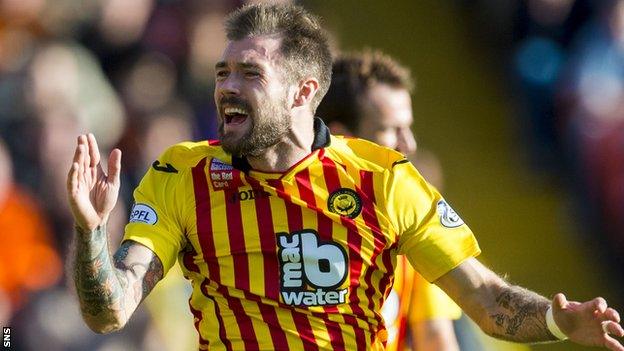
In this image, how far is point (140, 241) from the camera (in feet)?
13.8

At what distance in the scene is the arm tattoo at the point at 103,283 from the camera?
3824mm

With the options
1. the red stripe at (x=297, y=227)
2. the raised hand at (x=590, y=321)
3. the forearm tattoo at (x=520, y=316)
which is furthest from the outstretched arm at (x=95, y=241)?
the raised hand at (x=590, y=321)

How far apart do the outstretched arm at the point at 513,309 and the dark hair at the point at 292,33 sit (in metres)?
0.87

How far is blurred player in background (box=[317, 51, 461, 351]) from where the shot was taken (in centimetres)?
530

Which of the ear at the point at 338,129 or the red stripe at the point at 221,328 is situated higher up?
the ear at the point at 338,129

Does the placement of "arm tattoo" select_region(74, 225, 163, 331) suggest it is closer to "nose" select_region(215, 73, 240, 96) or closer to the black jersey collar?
the black jersey collar

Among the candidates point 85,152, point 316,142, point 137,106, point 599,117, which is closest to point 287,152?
point 316,142

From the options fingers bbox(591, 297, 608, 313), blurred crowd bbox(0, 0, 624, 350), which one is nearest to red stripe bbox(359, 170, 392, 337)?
fingers bbox(591, 297, 608, 313)

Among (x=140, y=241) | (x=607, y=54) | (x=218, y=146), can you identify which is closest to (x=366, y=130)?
(x=218, y=146)

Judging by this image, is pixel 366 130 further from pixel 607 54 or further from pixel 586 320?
pixel 607 54

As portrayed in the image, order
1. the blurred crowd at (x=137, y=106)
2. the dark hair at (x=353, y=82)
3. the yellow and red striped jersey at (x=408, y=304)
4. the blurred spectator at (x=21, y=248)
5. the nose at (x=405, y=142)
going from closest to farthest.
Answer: the yellow and red striped jersey at (x=408, y=304) < the nose at (x=405, y=142) < the dark hair at (x=353, y=82) < the blurred spectator at (x=21, y=248) < the blurred crowd at (x=137, y=106)

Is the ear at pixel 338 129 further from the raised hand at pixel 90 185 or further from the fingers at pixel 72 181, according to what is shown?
the fingers at pixel 72 181

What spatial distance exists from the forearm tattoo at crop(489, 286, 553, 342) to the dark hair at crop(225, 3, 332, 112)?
103cm

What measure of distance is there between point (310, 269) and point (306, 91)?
2.30 ft
